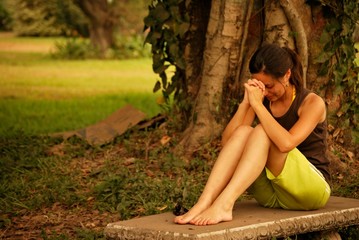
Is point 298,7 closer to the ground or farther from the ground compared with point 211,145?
farther from the ground

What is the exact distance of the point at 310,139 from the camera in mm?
5062

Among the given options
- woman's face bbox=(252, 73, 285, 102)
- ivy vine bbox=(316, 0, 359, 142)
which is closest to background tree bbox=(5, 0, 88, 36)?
ivy vine bbox=(316, 0, 359, 142)

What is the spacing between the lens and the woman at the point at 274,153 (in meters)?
4.63

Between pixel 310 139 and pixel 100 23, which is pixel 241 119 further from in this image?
pixel 100 23

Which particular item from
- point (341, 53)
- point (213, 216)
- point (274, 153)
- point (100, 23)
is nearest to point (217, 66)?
point (341, 53)

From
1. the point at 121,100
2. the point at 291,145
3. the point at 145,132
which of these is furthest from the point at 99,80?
the point at 291,145

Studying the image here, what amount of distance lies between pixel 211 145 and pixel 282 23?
3.87ft

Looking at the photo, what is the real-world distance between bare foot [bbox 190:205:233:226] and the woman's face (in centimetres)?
85

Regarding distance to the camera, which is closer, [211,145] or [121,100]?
[211,145]

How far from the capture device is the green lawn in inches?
409

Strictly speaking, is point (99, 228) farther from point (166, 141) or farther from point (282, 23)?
point (282, 23)

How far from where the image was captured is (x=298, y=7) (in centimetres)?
685

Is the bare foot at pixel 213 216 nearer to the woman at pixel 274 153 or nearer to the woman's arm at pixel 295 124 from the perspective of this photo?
the woman at pixel 274 153

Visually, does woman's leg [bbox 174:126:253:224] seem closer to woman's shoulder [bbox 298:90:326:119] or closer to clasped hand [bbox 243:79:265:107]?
clasped hand [bbox 243:79:265:107]
